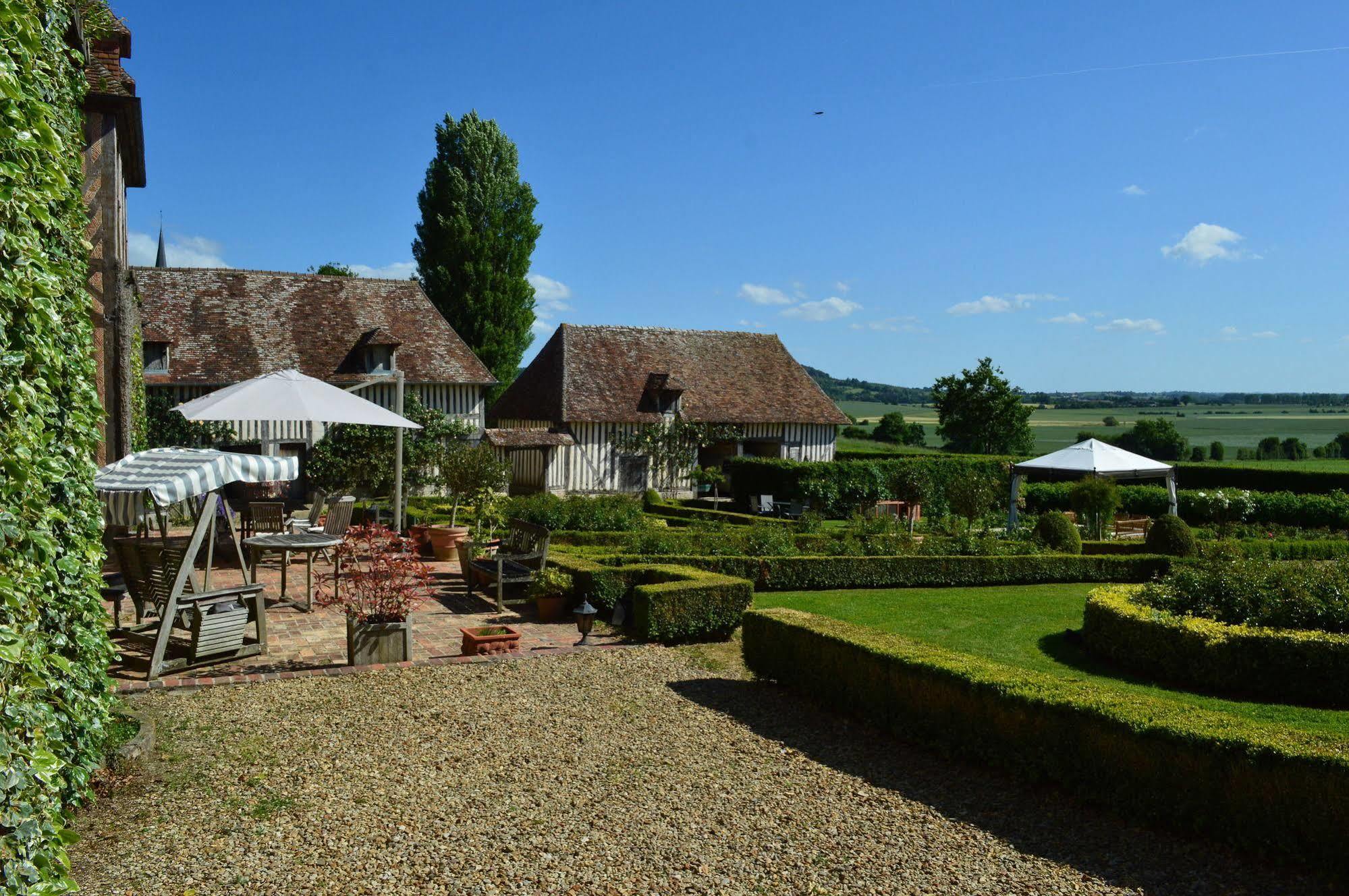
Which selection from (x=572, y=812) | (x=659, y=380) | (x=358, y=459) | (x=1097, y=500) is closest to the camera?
(x=572, y=812)

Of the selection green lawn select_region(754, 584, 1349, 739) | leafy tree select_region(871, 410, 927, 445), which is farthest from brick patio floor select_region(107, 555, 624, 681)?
leafy tree select_region(871, 410, 927, 445)

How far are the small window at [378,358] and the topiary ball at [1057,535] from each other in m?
16.9

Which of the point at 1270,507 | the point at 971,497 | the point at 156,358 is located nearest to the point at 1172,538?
the point at 971,497

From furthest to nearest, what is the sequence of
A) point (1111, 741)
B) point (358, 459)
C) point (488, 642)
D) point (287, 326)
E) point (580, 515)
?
1. point (287, 326)
2. point (358, 459)
3. point (580, 515)
4. point (488, 642)
5. point (1111, 741)

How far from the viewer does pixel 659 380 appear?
31.5m

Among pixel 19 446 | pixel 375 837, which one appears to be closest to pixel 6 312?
pixel 19 446

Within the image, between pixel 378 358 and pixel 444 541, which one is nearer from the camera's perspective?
pixel 444 541

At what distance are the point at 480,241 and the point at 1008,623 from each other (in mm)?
30885

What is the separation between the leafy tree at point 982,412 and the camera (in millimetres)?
42406

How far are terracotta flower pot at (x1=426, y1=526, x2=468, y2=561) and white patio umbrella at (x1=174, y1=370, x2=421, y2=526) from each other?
8.98ft

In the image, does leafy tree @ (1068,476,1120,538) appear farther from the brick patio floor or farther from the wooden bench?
the brick patio floor

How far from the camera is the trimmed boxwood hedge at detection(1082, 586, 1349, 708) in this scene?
8727 millimetres

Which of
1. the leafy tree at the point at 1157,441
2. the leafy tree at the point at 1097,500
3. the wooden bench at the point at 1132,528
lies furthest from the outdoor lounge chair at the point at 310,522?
the leafy tree at the point at 1157,441

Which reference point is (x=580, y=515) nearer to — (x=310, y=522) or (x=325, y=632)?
(x=310, y=522)
